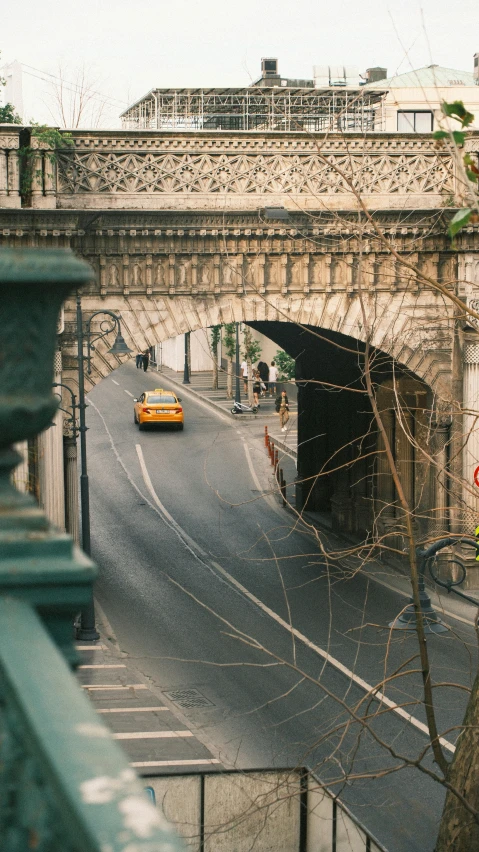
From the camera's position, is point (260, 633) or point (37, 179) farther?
point (37, 179)

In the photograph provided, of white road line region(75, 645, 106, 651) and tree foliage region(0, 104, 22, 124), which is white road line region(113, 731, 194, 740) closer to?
white road line region(75, 645, 106, 651)

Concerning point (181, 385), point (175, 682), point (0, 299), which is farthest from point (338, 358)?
point (181, 385)

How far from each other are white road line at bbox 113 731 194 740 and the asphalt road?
30 cm

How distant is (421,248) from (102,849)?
2208 cm

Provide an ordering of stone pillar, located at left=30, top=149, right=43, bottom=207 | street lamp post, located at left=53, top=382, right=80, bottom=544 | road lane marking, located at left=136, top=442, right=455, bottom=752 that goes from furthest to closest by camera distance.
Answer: street lamp post, located at left=53, top=382, right=80, bottom=544
stone pillar, located at left=30, top=149, right=43, bottom=207
road lane marking, located at left=136, top=442, right=455, bottom=752

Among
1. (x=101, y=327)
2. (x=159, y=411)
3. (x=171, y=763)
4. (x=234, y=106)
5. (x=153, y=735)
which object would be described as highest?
(x=234, y=106)

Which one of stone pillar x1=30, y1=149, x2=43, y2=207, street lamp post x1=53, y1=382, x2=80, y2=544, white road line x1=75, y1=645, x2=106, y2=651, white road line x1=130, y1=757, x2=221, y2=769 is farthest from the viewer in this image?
street lamp post x1=53, y1=382, x2=80, y2=544

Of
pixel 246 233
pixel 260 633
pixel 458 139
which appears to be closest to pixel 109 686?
pixel 260 633

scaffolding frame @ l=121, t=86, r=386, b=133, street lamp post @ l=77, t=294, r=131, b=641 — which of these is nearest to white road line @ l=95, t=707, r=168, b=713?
street lamp post @ l=77, t=294, r=131, b=641

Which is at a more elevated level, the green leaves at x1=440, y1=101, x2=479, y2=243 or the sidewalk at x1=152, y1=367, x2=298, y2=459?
the green leaves at x1=440, y1=101, x2=479, y2=243

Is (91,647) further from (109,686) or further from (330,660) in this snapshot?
(330,660)

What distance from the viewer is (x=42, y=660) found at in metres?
1.84

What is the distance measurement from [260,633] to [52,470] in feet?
14.5

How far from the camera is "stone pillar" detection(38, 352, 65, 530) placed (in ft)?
67.5
